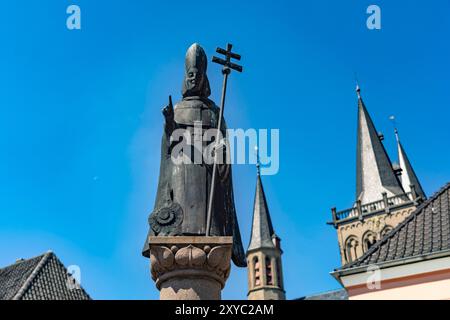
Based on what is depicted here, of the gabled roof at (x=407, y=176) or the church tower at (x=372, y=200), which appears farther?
the gabled roof at (x=407, y=176)

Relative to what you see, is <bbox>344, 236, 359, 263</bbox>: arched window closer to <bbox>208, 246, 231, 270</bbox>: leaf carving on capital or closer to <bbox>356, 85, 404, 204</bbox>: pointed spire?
<bbox>356, 85, 404, 204</bbox>: pointed spire

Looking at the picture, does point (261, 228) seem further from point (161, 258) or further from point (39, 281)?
point (161, 258)

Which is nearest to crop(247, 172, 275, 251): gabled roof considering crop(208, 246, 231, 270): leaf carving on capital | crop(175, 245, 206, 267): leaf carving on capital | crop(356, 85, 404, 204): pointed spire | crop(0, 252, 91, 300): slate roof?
crop(356, 85, 404, 204): pointed spire

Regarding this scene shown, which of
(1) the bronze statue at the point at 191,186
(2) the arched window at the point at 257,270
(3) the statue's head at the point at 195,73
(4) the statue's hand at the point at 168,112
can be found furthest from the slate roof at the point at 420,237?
(2) the arched window at the point at 257,270

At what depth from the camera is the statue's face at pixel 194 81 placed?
641 cm

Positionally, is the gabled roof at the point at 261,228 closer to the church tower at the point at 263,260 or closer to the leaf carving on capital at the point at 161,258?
the church tower at the point at 263,260

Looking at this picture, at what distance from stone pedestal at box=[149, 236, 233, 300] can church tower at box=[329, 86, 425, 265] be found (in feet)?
160

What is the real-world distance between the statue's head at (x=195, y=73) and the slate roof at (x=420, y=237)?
7156mm

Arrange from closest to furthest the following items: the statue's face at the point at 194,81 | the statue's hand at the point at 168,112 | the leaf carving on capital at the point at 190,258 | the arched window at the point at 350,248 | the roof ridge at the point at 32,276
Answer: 1. the leaf carving on capital at the point at 190,258
2. the statue's hand at the point at 168,112
3. the statue's face at the point at 194,81
4. the roof ridge at the point at 32,276
5. the arched window at the point at 350,248

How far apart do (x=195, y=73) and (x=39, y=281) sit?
1492 centimetres

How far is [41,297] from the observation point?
18.1 metres

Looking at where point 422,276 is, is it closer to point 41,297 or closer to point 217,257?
point 217,257

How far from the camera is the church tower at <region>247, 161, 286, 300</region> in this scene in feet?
192
